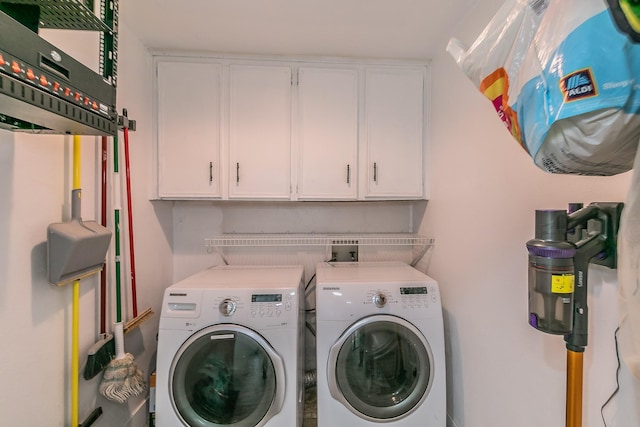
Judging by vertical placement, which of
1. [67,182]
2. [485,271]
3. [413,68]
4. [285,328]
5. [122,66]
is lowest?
[285,328]

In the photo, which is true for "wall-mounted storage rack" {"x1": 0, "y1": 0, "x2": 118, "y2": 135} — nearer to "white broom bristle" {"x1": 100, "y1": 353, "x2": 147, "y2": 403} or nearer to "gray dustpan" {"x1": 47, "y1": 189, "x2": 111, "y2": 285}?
"gray dustpan" {"x1": 47, "y1": 189, "x2": 111, "y2": 285}

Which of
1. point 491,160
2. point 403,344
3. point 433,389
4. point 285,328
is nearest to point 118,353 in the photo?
point 285,328

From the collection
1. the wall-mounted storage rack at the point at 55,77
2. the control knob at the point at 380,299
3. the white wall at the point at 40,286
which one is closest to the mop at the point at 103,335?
the white wall at the point at 40,286

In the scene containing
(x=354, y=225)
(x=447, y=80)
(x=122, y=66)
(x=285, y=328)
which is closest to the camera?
(x=285, y=328)

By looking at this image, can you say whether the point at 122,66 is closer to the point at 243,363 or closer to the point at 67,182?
the point at 67,182

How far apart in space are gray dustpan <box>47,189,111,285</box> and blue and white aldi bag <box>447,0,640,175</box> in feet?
4.69

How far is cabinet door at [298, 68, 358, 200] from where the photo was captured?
1.83 metres

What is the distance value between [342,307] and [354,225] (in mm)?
897

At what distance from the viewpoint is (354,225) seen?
7.27 feet

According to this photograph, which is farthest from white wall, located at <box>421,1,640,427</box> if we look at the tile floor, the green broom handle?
the green broom handle

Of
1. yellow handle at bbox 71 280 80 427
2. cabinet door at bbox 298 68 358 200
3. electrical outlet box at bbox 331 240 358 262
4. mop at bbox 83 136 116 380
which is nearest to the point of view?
yellow handle at bbox 71 280 80 427

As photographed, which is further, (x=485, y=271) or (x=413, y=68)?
(x=413, y=68)

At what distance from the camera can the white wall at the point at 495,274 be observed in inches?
31.2

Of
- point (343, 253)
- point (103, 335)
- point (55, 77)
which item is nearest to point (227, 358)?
point (103, 335)
